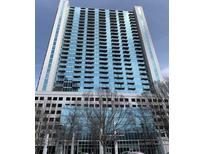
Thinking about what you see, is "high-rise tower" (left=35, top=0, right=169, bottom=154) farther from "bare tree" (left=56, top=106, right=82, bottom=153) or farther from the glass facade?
"bare tree" (left=56, top=106, right=82, bottom=153)

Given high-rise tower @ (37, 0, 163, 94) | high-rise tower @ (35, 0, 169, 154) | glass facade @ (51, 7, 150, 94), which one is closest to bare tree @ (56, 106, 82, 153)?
high-rise tower @ (35, 0, 169, 154)

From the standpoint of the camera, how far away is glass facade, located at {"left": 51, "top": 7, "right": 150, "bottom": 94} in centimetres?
3809

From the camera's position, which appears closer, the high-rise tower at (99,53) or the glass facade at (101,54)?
the high-rise tower at (99,53)

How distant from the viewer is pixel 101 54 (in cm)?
4303

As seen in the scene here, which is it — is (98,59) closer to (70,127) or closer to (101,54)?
(101,54)

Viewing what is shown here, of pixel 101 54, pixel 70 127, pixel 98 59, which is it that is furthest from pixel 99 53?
pixel 70 127

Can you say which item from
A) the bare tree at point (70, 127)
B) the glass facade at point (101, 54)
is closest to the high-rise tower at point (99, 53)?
the glass facade at point (101, 54)

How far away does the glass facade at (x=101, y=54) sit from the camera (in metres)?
38.1

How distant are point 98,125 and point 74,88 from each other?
27447 millimetres

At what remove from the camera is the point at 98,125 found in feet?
33.1

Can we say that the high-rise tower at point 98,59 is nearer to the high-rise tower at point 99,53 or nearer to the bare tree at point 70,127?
the high-rise tower at point 99,53
